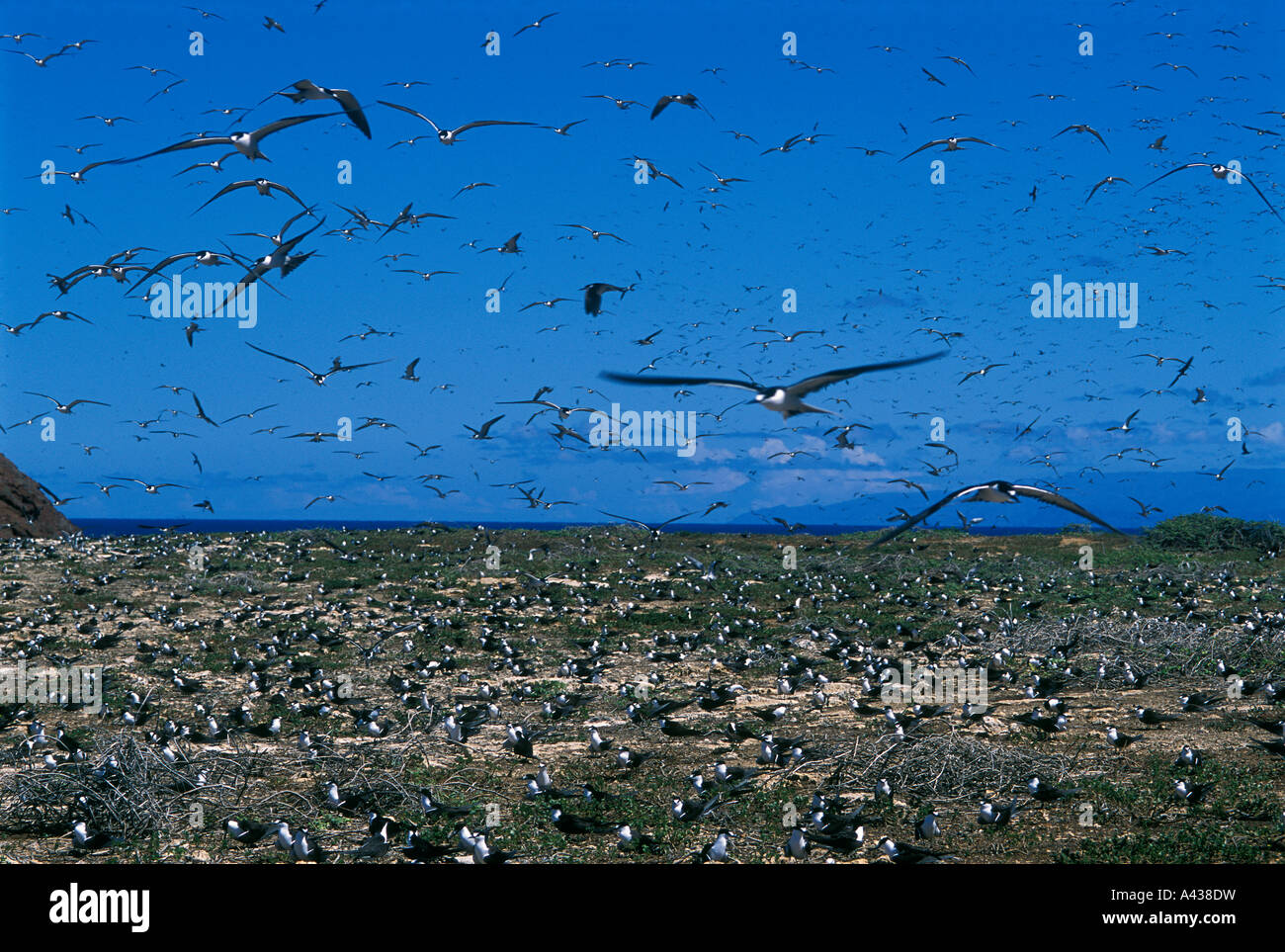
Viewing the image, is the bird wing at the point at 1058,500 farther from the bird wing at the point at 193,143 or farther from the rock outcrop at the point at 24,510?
the rock outcrop at the point at 24,510

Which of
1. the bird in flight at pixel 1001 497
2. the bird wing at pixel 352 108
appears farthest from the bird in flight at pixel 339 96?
the bird in flight at pixel 1001 497

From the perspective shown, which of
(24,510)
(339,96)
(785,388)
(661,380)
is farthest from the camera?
(24,510)

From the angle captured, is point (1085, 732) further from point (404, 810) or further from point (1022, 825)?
point (404, 810)

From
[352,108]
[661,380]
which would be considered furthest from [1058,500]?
[352,108]

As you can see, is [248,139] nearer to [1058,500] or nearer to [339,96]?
[339,96]

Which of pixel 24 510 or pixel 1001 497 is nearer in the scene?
pixel 1001 497
